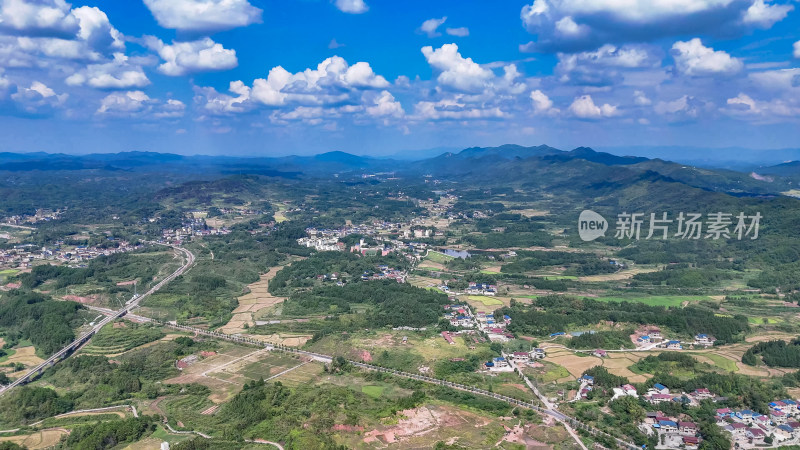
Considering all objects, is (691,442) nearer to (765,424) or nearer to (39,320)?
(765,424)

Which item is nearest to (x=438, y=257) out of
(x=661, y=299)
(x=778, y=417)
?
(x=661, y=299)

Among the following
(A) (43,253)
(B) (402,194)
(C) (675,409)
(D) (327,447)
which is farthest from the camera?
(B) (402,194)

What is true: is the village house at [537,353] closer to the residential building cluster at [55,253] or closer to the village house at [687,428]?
the village house at [687,428]

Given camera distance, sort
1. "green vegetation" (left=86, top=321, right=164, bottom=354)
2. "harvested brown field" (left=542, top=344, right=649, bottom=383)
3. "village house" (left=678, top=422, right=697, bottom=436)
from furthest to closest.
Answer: "green vegetation" (left=86, top=321, right=164, bottom=354)
"harvested brown field" (left=542, top=344, right=649, bottom=383)
"village house" (left=678, top=422, right=697, bottom=436)

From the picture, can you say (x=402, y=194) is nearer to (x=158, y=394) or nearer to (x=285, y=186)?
(x=285, y=186)

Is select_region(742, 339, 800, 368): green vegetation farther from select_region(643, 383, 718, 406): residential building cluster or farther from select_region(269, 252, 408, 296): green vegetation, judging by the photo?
select_region(269, 252, 408, 296): green vegetation

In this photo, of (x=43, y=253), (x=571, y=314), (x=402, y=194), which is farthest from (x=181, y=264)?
(x=402, y=194)

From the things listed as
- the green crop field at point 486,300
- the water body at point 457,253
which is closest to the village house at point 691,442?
the green crop field at point 486,300

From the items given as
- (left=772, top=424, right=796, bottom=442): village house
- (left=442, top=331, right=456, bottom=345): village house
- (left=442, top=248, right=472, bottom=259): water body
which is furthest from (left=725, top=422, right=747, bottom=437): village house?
(left=442, top=248, right=472, bottom=259): water body
